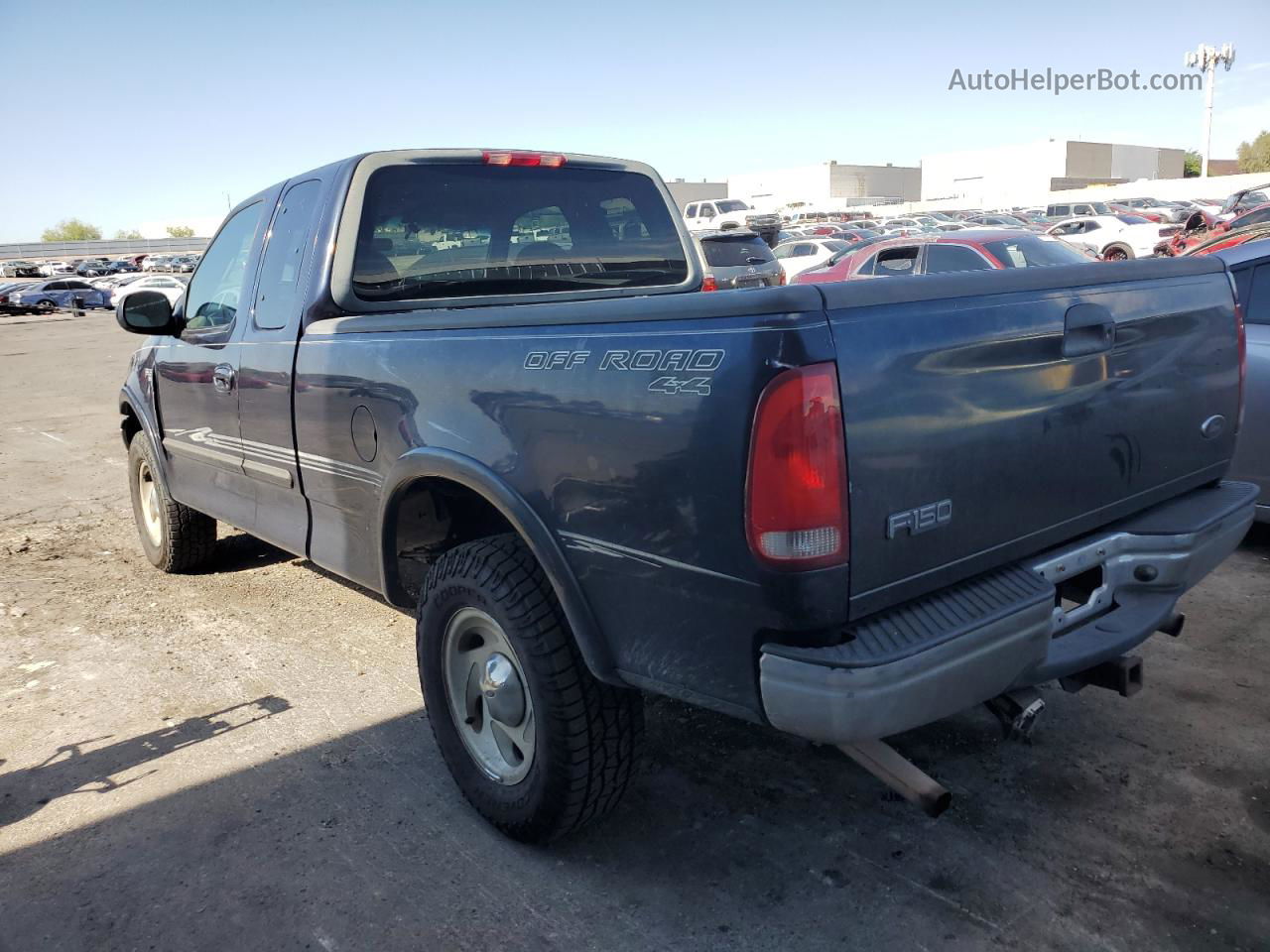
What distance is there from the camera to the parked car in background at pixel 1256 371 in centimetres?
502

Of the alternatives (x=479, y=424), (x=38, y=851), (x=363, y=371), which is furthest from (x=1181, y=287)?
(x=38, y=851)

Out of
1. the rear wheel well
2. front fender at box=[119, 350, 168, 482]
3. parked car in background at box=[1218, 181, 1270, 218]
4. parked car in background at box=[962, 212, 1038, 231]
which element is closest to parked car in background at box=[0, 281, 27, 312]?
parked car in background at box=[962, 212, 1038, 231]

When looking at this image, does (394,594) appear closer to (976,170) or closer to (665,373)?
(665,373)

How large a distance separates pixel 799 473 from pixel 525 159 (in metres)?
2.62

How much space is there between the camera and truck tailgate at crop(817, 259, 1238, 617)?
218 cm

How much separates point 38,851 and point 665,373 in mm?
2429

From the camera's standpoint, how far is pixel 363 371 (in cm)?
327

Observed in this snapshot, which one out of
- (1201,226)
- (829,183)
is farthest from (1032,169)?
(1201,226)

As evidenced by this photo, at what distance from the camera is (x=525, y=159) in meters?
4.22

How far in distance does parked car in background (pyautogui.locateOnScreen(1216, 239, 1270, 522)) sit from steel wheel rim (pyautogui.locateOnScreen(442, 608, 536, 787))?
388 cm

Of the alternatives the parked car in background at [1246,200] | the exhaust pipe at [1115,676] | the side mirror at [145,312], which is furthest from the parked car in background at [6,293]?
the exhaust pipe at [1115,676]

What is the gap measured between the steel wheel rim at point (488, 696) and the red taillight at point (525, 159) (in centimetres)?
203

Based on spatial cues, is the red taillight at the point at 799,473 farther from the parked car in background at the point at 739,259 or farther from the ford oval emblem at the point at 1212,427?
the parked car in background at the point at 739,259

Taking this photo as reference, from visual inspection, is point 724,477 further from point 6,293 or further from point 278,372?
point 6,293
